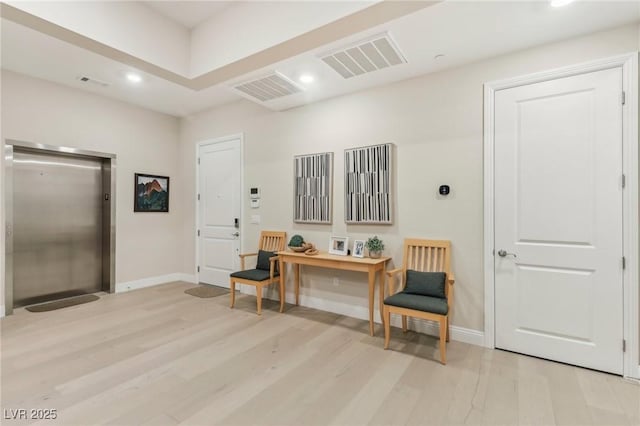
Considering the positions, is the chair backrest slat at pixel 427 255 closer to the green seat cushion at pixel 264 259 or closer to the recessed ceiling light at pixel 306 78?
the green seat cushion at pixel 264 259

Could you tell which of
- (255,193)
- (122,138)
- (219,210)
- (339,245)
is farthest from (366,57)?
(122,138)

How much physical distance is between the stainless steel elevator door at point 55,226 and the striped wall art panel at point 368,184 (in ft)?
12.9

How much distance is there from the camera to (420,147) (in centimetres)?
331

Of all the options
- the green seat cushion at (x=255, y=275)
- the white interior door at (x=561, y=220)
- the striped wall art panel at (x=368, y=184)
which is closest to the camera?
the white interior door at (x=561, y=220)

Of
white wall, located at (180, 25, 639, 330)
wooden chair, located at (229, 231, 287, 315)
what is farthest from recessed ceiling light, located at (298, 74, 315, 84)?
wooden chair, located at (229, 231, 287, 315)

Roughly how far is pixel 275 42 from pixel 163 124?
3.56 m

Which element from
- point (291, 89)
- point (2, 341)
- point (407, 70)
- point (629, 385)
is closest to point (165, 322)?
point (2, 341)

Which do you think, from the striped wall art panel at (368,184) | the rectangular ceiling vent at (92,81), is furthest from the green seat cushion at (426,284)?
the rectangular ceiling vent at (92,81)

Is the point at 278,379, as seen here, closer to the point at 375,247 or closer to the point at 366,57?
the point at 375,247

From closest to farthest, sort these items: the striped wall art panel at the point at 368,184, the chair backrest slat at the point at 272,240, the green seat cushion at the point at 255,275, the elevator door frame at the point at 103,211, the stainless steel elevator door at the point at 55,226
→ the striped wall art panel at the point at 368,184 < the elevator door frame at the point at 103,211 < the green seat cushion at the point at 255,275 < the stainless steel elevator door at the point at 55,226 < the chair backrest slat at the point at 272,240

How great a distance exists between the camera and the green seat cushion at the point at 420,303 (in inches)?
103

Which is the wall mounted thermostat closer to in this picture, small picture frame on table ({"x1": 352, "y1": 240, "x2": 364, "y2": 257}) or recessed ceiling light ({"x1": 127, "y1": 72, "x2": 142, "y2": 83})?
small picture frame on table ({"x1": 352, "y1": 240, "x2": 364, "y2": 257})

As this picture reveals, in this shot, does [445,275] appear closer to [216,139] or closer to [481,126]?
[481,126]

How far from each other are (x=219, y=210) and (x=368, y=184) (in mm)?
2745
